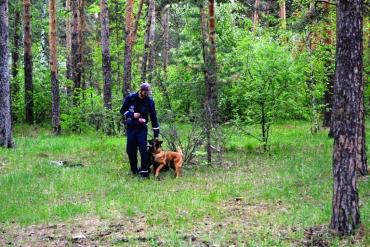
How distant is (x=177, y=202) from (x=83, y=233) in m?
2.03

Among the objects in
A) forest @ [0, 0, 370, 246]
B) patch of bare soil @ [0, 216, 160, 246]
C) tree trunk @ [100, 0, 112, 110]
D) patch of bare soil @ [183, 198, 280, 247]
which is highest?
tree trunk @ [100, 0, 112, 110]

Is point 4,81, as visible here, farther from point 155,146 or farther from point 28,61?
point 28,61

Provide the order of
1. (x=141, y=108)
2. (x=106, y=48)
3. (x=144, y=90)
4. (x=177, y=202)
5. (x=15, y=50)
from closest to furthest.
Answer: (x=177, y=202)
(x=144, y=90)
(x=141, y=108)
(x=106, y=48)
(x=15, y=50)

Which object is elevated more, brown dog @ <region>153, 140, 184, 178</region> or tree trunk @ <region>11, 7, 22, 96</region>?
tree trunk @ <region>11, 7, 22, 96</region>

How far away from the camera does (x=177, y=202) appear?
900cm

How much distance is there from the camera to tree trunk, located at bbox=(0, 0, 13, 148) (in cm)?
1542

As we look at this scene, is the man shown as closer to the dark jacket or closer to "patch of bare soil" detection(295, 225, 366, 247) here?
the dark jacket

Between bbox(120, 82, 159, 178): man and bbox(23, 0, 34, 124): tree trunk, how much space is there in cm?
1306

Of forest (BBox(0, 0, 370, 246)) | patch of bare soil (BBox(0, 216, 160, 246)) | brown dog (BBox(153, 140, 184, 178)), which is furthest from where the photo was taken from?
brown dog (BBox(153, 140, 184, 178))

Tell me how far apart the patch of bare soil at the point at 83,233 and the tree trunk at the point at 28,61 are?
54.8ft

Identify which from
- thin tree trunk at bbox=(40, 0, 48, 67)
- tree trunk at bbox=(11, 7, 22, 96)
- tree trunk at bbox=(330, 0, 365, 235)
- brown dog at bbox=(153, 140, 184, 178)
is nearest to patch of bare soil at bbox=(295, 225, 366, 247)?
tree trunk at bbox=(330, 0, 365, 235)

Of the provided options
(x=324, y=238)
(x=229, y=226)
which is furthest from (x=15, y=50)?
(x=324, y=238)

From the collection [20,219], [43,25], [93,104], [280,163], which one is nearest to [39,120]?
[93,104]

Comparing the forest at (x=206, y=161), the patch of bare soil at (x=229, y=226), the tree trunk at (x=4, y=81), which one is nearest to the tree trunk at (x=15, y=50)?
the forest at (x=206, y=161)
